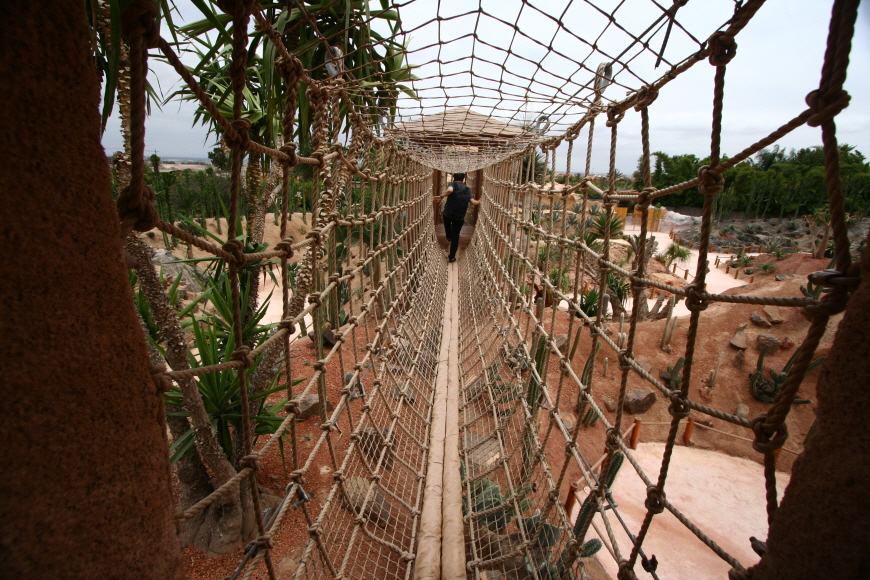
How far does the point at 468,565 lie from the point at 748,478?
11.0 feet

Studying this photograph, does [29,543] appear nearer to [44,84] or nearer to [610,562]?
[44,84]

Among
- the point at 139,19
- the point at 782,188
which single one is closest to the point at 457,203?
the point at 139,19

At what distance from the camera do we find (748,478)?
3.35 m

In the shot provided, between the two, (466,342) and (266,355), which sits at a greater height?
(266,355)

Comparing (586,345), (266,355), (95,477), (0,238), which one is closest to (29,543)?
(95,477)

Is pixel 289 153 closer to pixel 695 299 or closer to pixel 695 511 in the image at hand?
pixel 695 299

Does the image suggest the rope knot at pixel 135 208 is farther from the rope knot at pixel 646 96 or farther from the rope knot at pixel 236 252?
the rope knot at pixel 646 96

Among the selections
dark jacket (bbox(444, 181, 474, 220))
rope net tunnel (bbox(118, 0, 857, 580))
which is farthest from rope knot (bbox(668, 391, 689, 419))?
dark jacket (bbox(444, 181, 474, 220))

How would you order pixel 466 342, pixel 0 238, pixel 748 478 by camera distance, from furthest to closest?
pixel 748 478, pixel 466 342, pixel 0 238

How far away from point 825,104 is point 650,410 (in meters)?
4.19

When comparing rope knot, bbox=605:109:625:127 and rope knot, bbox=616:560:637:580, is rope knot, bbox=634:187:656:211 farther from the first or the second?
rope knot, bbox=616:560:637:580

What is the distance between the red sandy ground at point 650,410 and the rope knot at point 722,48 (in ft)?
3.60

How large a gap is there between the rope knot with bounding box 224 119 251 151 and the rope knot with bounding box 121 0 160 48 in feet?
0.45

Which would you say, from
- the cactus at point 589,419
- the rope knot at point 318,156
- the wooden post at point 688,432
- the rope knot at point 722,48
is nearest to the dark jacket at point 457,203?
the cactus at point 589,419
